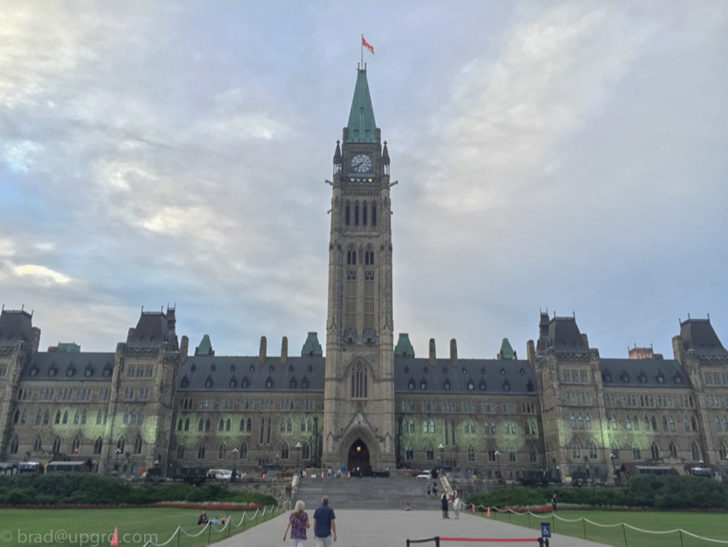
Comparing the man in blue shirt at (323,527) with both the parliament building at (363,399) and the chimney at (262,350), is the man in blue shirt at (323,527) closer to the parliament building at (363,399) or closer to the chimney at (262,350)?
the parliament building at (363,399)

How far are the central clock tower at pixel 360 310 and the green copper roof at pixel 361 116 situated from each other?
196mm

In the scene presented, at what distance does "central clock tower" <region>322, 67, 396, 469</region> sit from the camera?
8650cm

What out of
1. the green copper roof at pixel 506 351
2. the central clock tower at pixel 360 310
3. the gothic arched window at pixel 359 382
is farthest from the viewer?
the green copper roof at pixel 506 351

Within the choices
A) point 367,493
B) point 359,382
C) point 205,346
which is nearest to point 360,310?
point 359,382

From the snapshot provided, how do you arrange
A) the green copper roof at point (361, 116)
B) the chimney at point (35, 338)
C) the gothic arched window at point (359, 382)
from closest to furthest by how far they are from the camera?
the gothic arched window at point (359, 382) < the chimney at point (35, 338) < the green copper roof at point (361, 116)

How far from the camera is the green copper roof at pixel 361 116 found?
348 ft

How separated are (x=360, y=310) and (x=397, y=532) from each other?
64.1m

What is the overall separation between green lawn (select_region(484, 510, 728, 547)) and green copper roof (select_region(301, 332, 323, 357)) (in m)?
76.1

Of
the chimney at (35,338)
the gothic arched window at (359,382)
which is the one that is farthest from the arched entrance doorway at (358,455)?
the chimney at (35,338)

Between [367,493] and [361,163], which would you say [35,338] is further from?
[367,493]

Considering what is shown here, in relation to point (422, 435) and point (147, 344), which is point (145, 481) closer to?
point (147, 344)

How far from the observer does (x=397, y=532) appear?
97.6 ft

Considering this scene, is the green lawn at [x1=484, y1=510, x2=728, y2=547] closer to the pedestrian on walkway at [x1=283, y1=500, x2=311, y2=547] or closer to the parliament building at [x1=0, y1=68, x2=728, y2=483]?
the pedestrian on walkway at [x1=283, y1=500, x2=311, y2=547]

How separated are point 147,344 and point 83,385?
12830 mm
